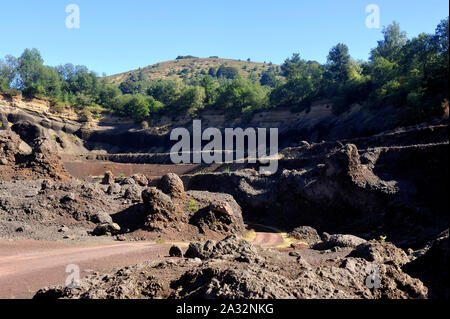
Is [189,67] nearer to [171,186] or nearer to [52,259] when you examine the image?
[171,186]

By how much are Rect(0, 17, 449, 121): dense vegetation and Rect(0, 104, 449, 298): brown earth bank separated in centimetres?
1193

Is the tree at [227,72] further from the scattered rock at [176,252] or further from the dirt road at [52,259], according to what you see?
the scattered rock at [176,252]

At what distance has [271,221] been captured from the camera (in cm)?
2300

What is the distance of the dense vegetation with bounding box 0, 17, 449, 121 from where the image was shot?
35656 millimetres

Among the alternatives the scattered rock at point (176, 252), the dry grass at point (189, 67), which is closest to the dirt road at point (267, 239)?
the scattered rock at point (176, 252)

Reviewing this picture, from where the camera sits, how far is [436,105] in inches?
1076

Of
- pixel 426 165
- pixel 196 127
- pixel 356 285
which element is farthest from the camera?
pixel 196 127

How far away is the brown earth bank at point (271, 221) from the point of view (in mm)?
5391

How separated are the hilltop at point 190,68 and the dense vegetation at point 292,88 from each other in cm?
5059

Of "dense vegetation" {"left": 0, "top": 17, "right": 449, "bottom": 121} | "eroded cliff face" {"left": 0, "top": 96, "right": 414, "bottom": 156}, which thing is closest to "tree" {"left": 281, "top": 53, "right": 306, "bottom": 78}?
"dense vegetation" {"left": 0, "top": 17, "right": 449, "bottom": 121}

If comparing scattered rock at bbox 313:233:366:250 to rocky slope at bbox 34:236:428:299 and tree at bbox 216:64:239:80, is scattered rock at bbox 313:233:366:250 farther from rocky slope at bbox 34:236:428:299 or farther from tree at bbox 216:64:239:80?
tree at bbox 216:64:239:80

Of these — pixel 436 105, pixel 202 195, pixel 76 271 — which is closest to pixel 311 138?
pixel 436 105
